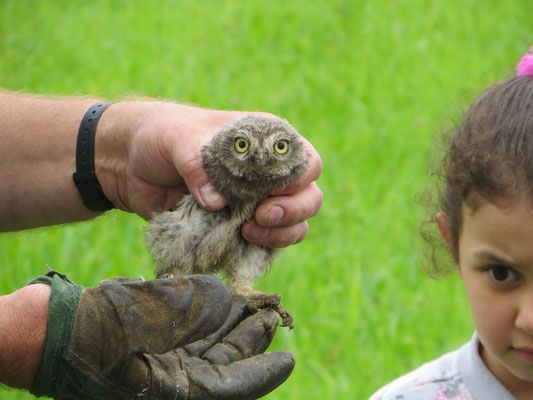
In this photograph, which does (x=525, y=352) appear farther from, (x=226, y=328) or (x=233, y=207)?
(x=233, y=207)

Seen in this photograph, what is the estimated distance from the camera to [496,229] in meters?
2.49

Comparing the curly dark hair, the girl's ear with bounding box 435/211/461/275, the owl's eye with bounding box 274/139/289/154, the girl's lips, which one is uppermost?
the curly dark hair

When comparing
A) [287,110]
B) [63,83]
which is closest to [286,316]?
[287,110]

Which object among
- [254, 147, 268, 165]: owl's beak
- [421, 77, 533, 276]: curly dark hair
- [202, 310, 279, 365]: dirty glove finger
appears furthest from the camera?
[254, 147, 268, 165]: owl's beak

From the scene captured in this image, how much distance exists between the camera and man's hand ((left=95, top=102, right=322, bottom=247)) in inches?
130

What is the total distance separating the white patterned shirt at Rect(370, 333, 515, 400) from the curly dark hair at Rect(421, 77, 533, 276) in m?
0.48

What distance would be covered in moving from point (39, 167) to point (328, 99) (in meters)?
5.29

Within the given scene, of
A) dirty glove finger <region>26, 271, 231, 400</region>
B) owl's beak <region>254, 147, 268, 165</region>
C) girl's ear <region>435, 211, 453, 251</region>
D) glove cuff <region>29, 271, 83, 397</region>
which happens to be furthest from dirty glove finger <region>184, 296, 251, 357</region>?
girl's ear <region>435, 211, 453, 251</region>

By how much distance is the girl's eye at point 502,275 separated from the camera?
250 centimetres

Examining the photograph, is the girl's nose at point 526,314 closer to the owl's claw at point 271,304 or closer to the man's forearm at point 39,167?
the owl's claw at point 271,304

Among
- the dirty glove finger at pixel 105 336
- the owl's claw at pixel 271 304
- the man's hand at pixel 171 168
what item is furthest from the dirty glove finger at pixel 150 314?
the man's hand at pixel 171 168

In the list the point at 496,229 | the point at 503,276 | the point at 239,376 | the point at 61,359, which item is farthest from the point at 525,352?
the point at 61,359

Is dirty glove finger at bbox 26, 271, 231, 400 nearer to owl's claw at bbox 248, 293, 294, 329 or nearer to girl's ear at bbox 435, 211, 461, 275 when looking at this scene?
owl's claw at bbox 248, 293, 294, 329

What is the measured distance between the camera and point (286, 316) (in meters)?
3.03
